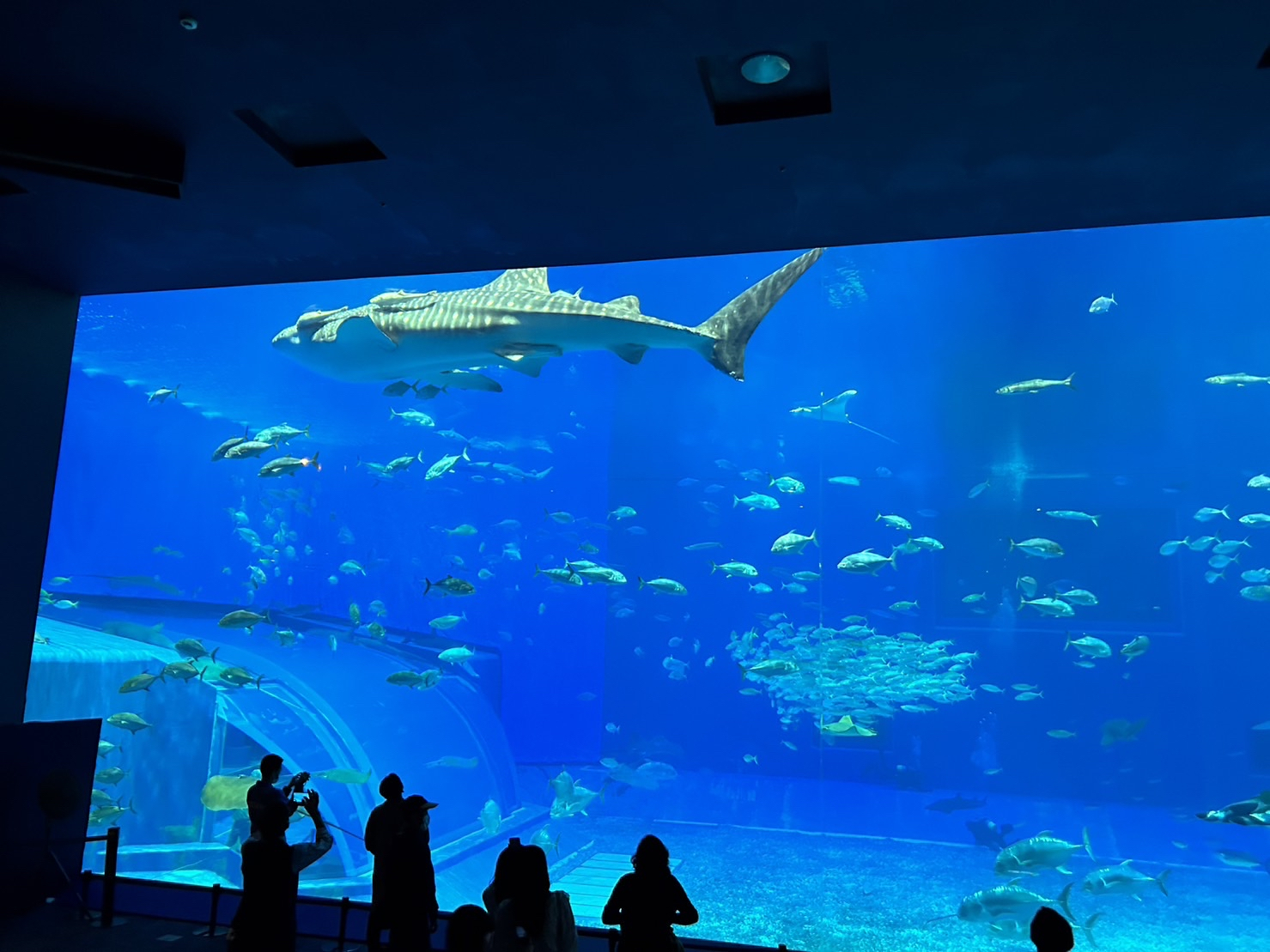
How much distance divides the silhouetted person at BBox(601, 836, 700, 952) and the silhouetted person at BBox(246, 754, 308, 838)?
117cm

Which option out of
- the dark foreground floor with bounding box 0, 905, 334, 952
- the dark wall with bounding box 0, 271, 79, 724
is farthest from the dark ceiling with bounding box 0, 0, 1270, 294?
the dark foreground floor with bounding box 0, 905, 334, 952

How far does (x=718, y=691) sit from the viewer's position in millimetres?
29500

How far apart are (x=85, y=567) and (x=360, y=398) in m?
10.4

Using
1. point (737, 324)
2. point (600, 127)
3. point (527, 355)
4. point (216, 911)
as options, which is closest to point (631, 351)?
point (737, 324)

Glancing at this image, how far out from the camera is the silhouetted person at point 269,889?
2406mm

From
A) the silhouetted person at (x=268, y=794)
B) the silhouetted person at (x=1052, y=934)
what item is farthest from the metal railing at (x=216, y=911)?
the silhouetted person at (x=1052, y=934)

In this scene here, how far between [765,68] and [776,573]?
27.6m

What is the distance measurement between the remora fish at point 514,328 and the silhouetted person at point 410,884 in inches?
130

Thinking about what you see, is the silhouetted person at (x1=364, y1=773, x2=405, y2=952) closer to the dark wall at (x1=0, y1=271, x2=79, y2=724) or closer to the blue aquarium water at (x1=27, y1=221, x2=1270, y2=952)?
the dark wall at (x1=0, y1=271, x2=79, y2=724)

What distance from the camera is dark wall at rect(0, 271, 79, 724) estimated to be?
4477mm

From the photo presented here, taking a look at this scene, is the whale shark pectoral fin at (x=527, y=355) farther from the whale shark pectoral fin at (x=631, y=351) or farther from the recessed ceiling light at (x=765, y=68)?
the recessed ceiling light at (x=765, y=68)

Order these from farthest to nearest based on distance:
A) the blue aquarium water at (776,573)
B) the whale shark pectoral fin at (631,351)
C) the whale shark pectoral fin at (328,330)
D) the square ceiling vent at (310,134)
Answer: the blue aquarium water at (776,573) < the whale shark pectoral fin at (328,330) < the whale shark pectoral fin at (631,351) < the square ceiling vent at (310,134)

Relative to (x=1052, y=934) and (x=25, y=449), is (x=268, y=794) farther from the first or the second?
(x=25, y=449)

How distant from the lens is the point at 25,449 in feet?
15.1
